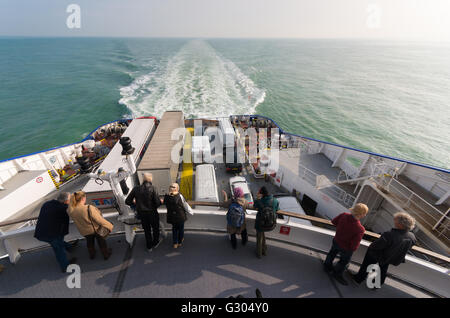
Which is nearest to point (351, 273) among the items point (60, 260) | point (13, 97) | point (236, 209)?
point (236, 209)

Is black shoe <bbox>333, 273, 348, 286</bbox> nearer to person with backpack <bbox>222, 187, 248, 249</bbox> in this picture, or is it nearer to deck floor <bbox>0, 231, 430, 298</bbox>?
deck floor <bbox>0, 231, 430, 298</bbox>

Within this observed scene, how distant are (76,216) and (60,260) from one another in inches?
42.7

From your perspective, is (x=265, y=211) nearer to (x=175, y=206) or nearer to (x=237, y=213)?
(x=237, y=213)

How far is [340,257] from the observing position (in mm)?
3605

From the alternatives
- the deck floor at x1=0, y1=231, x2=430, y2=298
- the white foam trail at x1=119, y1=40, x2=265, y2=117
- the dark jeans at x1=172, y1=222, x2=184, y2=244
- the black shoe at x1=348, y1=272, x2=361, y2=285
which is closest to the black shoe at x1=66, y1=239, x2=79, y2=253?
the deck floor at x1=0, y1=231, x2=430, y2=298

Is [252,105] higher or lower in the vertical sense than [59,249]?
higher

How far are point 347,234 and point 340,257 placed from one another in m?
0.61

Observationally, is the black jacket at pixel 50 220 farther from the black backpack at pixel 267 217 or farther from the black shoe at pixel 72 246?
the black backpack at pixel 267 217

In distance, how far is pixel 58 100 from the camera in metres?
36.4

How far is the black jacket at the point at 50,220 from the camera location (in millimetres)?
3437

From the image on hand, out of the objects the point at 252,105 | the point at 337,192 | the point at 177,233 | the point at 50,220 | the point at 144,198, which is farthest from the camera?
the point at 252,105
